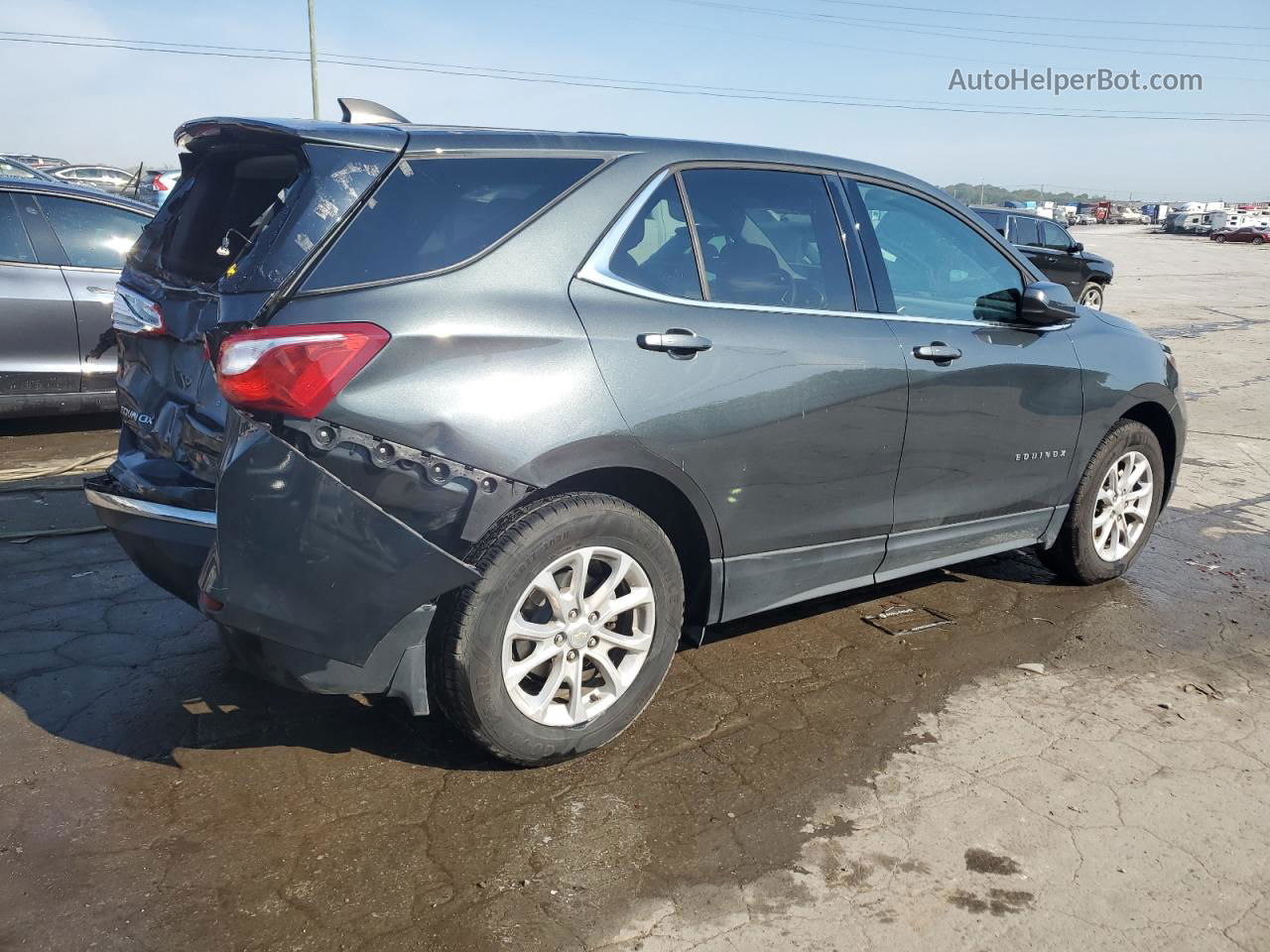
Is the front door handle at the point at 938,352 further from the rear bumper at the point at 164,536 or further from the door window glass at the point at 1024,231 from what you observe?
the door window glass at the point at 1024,231

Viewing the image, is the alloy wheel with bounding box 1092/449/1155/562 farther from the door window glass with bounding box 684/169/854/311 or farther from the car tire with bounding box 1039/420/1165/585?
the door window glass with bounding box 684/169/854/311

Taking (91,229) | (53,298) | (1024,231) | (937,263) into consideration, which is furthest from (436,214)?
(1024,231)

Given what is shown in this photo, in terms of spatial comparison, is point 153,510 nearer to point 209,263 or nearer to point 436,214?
point 209,263

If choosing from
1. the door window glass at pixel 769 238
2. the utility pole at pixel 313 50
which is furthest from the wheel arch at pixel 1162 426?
the utility pole at pixel 313 50

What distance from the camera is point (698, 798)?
3.05 meters

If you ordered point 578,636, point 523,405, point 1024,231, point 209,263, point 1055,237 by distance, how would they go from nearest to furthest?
point 523,405 < point 578,636 < point 209,263 < point 1024,231 < point 1055,237

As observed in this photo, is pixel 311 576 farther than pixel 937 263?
No

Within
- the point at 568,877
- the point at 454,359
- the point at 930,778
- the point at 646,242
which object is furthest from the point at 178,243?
the point at 930,778

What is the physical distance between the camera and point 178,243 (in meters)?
3.42

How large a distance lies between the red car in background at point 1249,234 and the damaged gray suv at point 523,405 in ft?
202

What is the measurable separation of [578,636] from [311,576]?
793 millimetres

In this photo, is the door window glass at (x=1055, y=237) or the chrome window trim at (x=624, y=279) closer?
the chrome window trim at (x=624, y=279)

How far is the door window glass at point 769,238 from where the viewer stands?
346 cm

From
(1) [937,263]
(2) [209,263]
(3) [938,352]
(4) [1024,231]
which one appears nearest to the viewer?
(2) [209,263]
